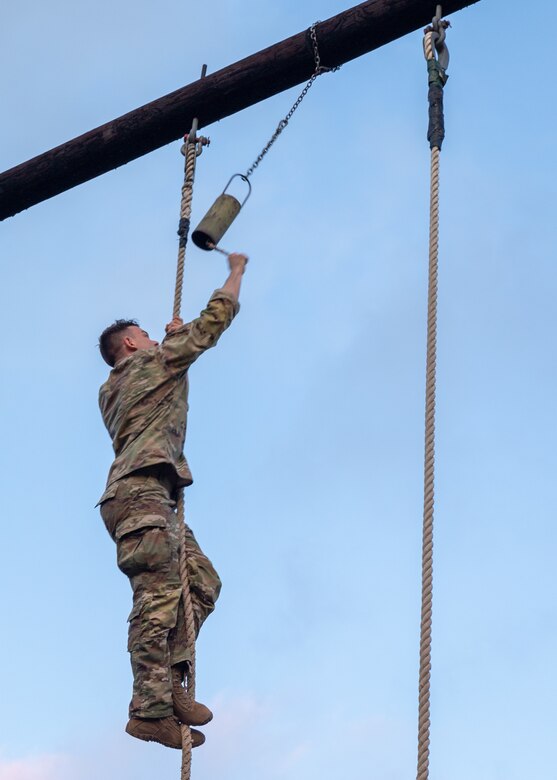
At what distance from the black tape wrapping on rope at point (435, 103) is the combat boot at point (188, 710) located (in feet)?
8.57

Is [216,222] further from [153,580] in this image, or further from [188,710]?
[188,710]

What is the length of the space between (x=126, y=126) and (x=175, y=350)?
1672mm

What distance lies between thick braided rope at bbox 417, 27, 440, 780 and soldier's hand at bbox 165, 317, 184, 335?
4.33ft

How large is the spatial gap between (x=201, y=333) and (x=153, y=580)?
1.12 meters

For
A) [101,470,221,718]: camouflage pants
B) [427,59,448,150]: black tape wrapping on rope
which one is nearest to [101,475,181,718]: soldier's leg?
[101,470,221,718]: camouflage pants

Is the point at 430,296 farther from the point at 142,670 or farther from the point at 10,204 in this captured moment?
the point at 10,204

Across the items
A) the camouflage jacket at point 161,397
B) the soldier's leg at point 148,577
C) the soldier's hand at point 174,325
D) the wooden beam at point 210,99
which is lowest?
the soldier's leg at point 148,577

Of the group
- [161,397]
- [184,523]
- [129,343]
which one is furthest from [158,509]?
[129,343]

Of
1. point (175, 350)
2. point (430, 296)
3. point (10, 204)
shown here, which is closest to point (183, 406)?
point (175, 350)

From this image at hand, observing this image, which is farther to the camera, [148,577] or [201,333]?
[201,333]

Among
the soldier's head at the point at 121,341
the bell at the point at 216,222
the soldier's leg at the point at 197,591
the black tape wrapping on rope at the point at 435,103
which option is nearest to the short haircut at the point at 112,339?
the soldier's head at the point at 121,341

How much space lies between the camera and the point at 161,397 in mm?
6797

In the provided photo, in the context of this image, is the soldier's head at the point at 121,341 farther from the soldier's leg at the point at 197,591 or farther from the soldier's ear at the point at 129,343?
the soldier's leg at the point at 197,591

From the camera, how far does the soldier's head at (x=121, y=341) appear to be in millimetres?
7258
